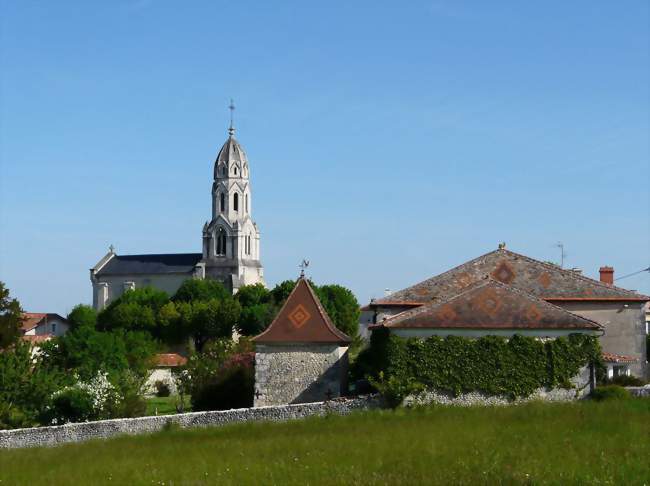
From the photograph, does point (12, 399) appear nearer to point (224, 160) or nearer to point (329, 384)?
point (329, 384)

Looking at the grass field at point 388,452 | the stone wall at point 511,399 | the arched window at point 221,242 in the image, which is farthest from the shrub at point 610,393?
the arched window at point 221,242

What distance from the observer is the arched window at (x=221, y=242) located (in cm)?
14238

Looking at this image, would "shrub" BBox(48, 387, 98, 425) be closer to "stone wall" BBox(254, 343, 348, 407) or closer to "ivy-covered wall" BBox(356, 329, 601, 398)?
"stone wall" BBox(254, 343, 348, 407)

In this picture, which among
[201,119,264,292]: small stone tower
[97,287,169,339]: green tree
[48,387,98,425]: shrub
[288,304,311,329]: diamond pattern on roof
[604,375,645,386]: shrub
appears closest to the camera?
[604,375,645,386]: shrub

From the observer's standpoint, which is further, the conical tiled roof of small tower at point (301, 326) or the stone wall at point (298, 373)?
the conical tiled roof of small tower at point (301, 326)

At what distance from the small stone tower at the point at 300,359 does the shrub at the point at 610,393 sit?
8.99m

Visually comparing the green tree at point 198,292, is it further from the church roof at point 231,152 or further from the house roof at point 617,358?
the house roof at point 617,358

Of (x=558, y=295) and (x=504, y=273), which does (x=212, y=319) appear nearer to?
(x=504, y=273)

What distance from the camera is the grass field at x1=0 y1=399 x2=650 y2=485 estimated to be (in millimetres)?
19234

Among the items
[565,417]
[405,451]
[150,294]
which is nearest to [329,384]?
[565,417]

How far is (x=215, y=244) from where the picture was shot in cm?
14250

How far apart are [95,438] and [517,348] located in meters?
13.6

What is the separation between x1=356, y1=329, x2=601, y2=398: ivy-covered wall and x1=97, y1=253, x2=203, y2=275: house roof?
365 ft

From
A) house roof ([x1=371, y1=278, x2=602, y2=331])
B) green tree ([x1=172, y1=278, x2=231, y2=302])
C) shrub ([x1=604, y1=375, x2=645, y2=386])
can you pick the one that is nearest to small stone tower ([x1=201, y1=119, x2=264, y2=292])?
green tree ([x1=172, y1=278, x2=231, y2=302])
